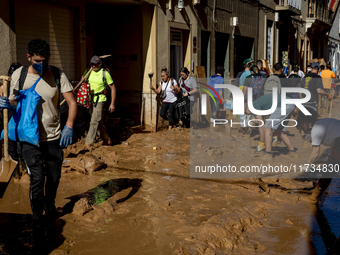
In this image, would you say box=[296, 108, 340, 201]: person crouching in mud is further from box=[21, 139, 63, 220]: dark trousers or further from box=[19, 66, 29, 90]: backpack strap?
box=[19, 66, 29, 90]: backpack strap

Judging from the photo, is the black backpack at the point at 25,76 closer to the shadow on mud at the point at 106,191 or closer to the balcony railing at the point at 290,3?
the shadow on mud at the point at 106,191

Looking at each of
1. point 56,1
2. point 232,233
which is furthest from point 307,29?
point 232,233

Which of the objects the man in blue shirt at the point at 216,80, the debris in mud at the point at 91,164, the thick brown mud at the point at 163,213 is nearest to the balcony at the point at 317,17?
the man in blue shirt at the point at 216,80

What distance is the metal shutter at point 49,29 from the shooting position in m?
8.32

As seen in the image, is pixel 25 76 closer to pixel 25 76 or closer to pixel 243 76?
pixel 25 76

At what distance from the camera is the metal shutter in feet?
27.3

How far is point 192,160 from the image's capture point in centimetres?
775

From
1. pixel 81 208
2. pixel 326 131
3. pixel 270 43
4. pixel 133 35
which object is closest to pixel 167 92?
pixel 133 35

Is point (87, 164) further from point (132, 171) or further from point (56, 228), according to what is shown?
point (56, 228)

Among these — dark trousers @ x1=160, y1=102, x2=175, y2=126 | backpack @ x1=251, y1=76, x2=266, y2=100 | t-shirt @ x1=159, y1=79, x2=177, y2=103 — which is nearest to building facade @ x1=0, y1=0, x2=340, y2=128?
dark trousers @ x1=160, y1=102, x2=175, y2=126

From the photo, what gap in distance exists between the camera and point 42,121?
432 cm

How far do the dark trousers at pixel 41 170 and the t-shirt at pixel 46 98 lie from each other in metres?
0.12

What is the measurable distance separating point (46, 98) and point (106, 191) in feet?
6.33

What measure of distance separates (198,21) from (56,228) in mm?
10534
